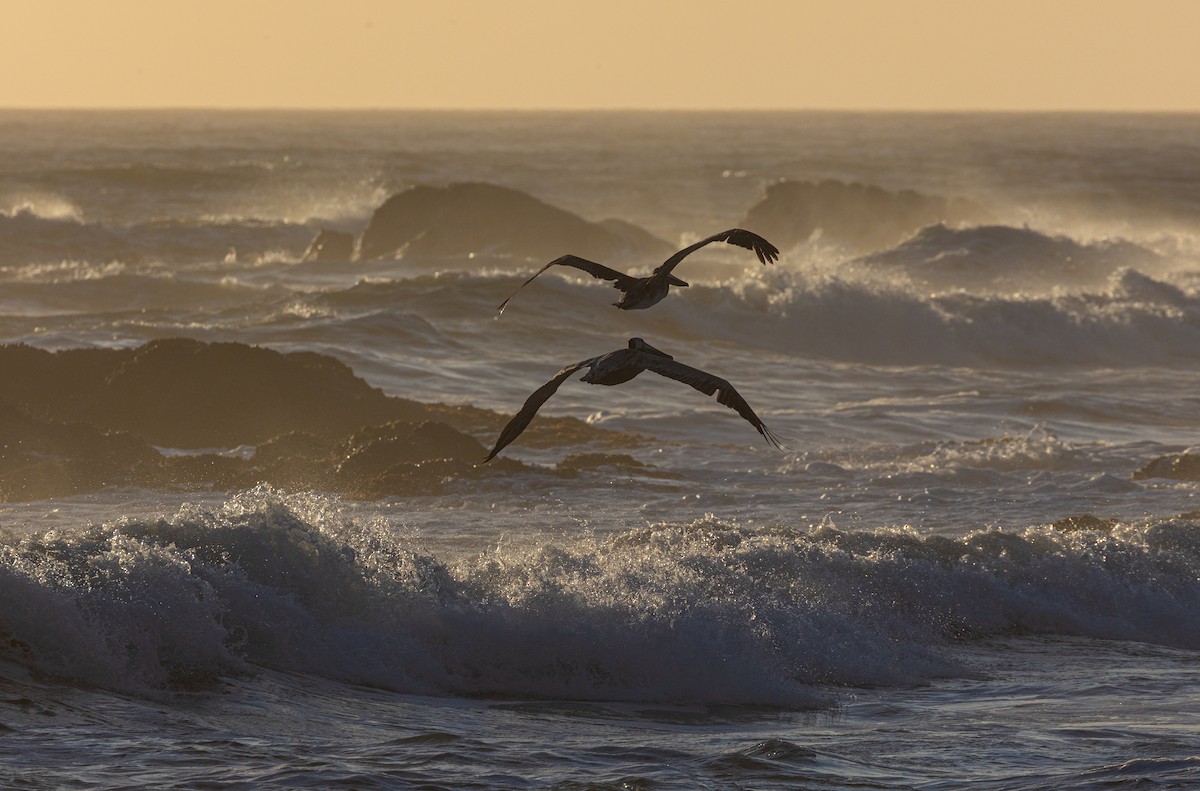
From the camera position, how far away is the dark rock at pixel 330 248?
46438mm

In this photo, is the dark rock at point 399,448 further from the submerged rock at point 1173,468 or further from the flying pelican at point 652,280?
the flying pelican at point 652,280

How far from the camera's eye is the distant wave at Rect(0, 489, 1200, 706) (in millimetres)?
11477

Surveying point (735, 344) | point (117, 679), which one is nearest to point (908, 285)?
point (735, 344)

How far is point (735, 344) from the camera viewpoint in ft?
102

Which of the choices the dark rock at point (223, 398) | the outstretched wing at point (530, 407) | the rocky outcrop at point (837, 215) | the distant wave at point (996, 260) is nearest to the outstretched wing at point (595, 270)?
the outstretched wing at point (530, 407)

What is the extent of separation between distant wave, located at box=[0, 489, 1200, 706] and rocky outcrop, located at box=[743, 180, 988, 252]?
4279cm

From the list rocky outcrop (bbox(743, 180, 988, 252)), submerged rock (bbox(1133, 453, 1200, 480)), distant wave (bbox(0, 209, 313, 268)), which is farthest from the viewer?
rocky outcrop (bbox(743, 180, 988, 252))

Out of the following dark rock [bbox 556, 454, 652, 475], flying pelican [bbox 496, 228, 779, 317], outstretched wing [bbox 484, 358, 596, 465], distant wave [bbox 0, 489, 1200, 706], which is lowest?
distant wave [bbox 0, 489, 1200, 706]

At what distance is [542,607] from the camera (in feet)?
41.8

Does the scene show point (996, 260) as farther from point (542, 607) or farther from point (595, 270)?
point (595, 270)

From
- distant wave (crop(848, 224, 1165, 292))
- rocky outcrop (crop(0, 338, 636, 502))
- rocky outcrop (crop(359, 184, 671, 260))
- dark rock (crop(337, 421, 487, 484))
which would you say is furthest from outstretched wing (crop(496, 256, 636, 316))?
rocky outcrop (crop(359, 184, 671, 260))

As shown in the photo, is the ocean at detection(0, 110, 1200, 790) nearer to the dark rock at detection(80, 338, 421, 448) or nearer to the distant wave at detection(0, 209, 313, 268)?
the dark rock at detection(80, 338, 421, 448)

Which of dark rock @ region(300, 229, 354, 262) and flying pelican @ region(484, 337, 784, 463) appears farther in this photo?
dark rock @ region(300, 229, 354, 262)

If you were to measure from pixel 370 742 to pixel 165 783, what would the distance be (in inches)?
53.5
